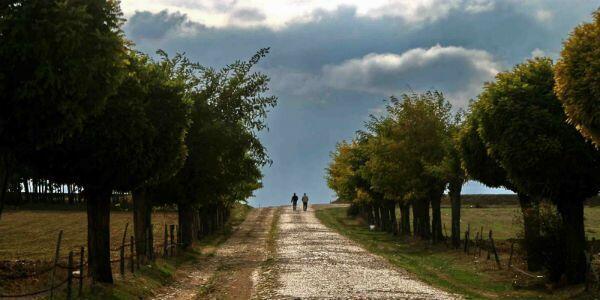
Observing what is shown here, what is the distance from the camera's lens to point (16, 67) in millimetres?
14750

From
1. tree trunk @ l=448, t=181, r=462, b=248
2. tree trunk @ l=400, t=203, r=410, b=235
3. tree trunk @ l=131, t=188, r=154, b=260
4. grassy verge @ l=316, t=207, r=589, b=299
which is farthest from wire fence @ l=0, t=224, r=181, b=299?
Result: tree trunk @ l=400, t=203, r=410, b=235

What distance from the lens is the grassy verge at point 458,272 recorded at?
82.1 ft

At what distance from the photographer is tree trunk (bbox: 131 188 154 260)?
103 ft

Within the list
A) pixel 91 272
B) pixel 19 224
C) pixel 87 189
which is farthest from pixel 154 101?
pixel 19 224

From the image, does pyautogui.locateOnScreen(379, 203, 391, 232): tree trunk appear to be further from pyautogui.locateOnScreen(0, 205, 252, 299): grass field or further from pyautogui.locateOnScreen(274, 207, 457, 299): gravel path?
pyautogui.locateOnScreen(274, 207, 457, 299): gravel path

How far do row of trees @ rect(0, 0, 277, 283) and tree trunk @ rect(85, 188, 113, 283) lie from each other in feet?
0.13

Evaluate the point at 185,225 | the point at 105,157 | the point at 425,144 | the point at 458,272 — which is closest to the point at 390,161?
the point at 425,144

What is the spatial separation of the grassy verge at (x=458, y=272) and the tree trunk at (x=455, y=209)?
0.92m

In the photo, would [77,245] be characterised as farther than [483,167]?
Yes

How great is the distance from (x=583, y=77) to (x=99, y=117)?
14.4m

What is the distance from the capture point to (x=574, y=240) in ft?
81.5

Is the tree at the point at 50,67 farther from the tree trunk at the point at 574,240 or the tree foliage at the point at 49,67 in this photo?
the tree trunk at the point at 574,240

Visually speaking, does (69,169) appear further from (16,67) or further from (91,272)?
(16,67)

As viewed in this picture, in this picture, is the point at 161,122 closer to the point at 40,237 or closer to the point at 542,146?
the point at 542,146
